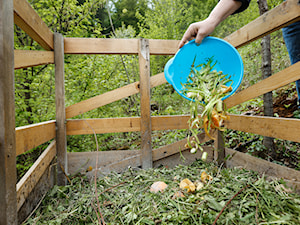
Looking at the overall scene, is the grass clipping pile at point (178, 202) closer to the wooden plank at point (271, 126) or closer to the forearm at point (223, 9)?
the wooden plank at point (271, 126)

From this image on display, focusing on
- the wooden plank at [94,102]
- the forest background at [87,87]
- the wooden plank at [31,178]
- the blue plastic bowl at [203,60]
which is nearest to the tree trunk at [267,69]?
the forest background at [87,87]

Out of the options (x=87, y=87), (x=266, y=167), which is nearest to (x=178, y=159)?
(x=266, y=167)

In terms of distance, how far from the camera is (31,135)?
1.43 metres

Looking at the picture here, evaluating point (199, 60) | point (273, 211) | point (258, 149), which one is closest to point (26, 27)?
point (199, 60)

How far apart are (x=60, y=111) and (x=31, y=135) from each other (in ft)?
2.66

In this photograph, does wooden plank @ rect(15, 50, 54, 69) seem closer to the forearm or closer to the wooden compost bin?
the wooden compost bin

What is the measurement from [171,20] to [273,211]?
4947 mm

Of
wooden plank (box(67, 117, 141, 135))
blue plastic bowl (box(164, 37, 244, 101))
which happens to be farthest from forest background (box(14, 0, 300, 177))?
blue plastic bowl (box(164, 37, 244, 101))

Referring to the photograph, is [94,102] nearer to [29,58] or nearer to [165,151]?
[29,58]

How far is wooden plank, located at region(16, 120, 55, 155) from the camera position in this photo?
1.24 metres

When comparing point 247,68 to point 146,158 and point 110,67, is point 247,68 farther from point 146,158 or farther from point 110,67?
point 146,158

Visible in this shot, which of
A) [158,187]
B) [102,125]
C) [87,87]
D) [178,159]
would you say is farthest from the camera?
[87,87]

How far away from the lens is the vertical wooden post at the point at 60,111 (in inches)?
86.2

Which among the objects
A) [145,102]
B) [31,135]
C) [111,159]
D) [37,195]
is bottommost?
[37,195]
